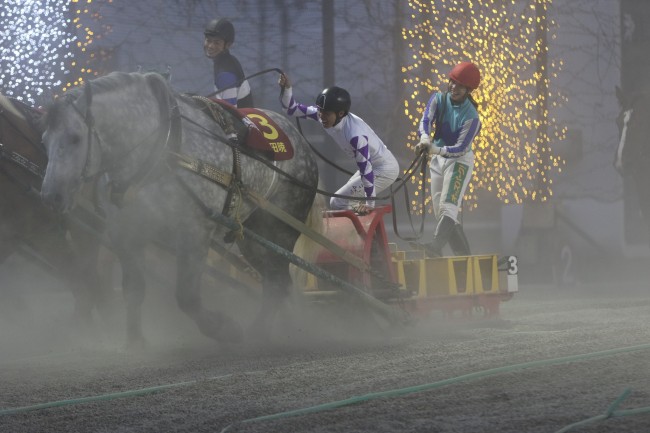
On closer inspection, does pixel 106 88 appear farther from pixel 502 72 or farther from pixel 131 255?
pixel 502 72

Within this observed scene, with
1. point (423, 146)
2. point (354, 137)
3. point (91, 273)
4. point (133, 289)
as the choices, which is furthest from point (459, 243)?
point (133, 289)

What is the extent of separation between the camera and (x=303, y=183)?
924 cm

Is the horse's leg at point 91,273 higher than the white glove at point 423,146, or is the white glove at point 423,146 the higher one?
the white glove at point 423,146

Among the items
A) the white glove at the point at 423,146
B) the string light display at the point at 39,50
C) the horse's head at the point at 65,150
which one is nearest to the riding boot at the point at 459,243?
the white glove at the point at 423,146

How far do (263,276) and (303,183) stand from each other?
744 millimetres

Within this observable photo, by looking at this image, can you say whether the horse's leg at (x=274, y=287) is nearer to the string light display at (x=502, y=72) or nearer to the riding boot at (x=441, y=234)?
the riding boot at (x=441, y=234)

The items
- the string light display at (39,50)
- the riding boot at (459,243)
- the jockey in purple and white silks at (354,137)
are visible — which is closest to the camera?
the jockey in purple and white silks at (354,137)

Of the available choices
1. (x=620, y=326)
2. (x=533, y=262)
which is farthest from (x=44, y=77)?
(x=620, y=326)

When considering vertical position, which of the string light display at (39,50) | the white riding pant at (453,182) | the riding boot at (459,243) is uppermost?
the string light display at (39,50)

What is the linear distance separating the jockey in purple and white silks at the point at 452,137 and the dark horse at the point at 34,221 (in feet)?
8.88

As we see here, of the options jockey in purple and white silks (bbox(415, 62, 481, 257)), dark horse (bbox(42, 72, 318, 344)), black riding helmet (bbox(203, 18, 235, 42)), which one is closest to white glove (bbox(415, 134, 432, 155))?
jockey in purple and white silks (bbox(415, 62, 481, 257))

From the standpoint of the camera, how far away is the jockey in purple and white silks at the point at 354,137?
9.40m

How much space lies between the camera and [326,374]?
23.1ft

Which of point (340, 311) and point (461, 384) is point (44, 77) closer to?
point (340, 311)
